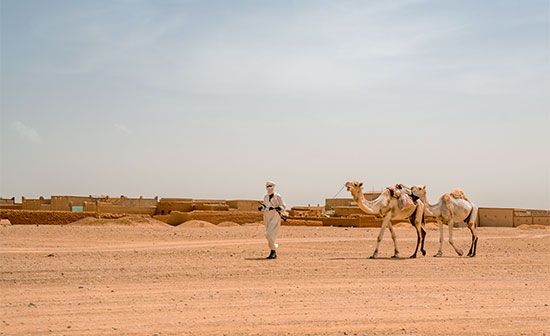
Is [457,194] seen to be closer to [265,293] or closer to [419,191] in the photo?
[419,191]

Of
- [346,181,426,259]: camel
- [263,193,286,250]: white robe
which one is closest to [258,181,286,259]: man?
[263,193,286,250]: white robe

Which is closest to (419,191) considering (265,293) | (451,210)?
(451,210)

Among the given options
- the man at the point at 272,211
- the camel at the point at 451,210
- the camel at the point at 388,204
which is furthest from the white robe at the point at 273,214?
the camel at the point at 451,210

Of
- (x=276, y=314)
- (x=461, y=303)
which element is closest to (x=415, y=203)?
(x=461, y=303)

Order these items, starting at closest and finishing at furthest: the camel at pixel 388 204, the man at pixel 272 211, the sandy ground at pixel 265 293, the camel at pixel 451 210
→ the sandy ground at pixel 265 293 → the man at pixel 272 211 → the camel at pixel 388 204 → the camel at pixel 451 210

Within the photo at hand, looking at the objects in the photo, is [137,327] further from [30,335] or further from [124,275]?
[124,275]

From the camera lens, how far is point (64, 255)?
16.8 meters

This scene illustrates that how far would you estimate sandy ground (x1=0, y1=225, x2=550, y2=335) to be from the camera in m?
8.96

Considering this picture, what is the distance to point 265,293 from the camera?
11578 millimetres

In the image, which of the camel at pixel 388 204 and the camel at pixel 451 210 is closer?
the camel at pixel 388 204

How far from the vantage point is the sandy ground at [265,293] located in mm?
8961

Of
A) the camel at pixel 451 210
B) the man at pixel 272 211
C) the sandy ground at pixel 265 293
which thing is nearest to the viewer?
the sandy ground at pixel 265 293

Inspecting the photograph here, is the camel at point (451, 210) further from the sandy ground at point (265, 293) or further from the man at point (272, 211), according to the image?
the man at point (272, 211)

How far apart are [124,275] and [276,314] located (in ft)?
15.5
